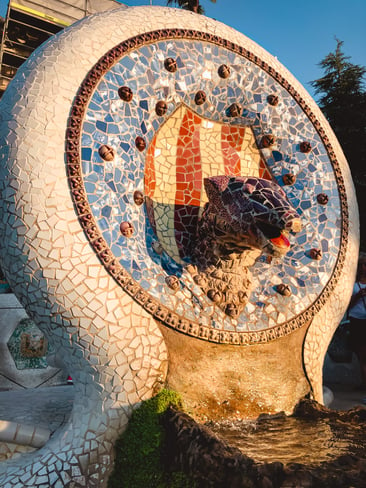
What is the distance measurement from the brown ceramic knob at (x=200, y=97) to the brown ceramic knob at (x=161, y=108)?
0.31m

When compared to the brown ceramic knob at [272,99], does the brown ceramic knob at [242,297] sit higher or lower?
lower

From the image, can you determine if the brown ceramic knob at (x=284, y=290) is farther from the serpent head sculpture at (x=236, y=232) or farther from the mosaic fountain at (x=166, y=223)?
the serpent head sculpture at (x=236, y=232)

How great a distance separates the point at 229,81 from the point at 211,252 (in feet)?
4.93

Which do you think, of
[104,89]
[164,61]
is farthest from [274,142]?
[104,89]

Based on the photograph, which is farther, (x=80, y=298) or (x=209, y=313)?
(x=209, y=313)

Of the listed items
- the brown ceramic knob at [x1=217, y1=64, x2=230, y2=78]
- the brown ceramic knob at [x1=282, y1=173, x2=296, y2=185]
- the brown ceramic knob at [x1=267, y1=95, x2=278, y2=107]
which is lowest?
the brown ceramic knob at [x1=282, y1=173, x2=296, y2=185]

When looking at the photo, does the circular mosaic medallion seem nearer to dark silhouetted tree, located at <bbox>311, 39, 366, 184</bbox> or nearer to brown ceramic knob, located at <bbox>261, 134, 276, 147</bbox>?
brown ceramic knob, located at <bbox>261, 134, 276, 147</bbox>

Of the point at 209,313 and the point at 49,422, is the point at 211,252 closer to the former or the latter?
the point at 209,313

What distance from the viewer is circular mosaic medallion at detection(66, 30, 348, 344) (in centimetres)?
279

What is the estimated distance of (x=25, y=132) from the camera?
8.79ft

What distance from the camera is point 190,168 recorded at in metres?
3.59

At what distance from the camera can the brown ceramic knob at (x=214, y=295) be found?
3020 mm

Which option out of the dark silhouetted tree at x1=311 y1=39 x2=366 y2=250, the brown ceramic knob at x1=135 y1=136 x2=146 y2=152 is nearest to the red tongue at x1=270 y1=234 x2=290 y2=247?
the brown ceramic knob at x1=135 y1=136 x2=146 y2=152

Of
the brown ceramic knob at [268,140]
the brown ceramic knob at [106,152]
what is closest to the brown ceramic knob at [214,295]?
the brown ceramic knob at [106,152]
